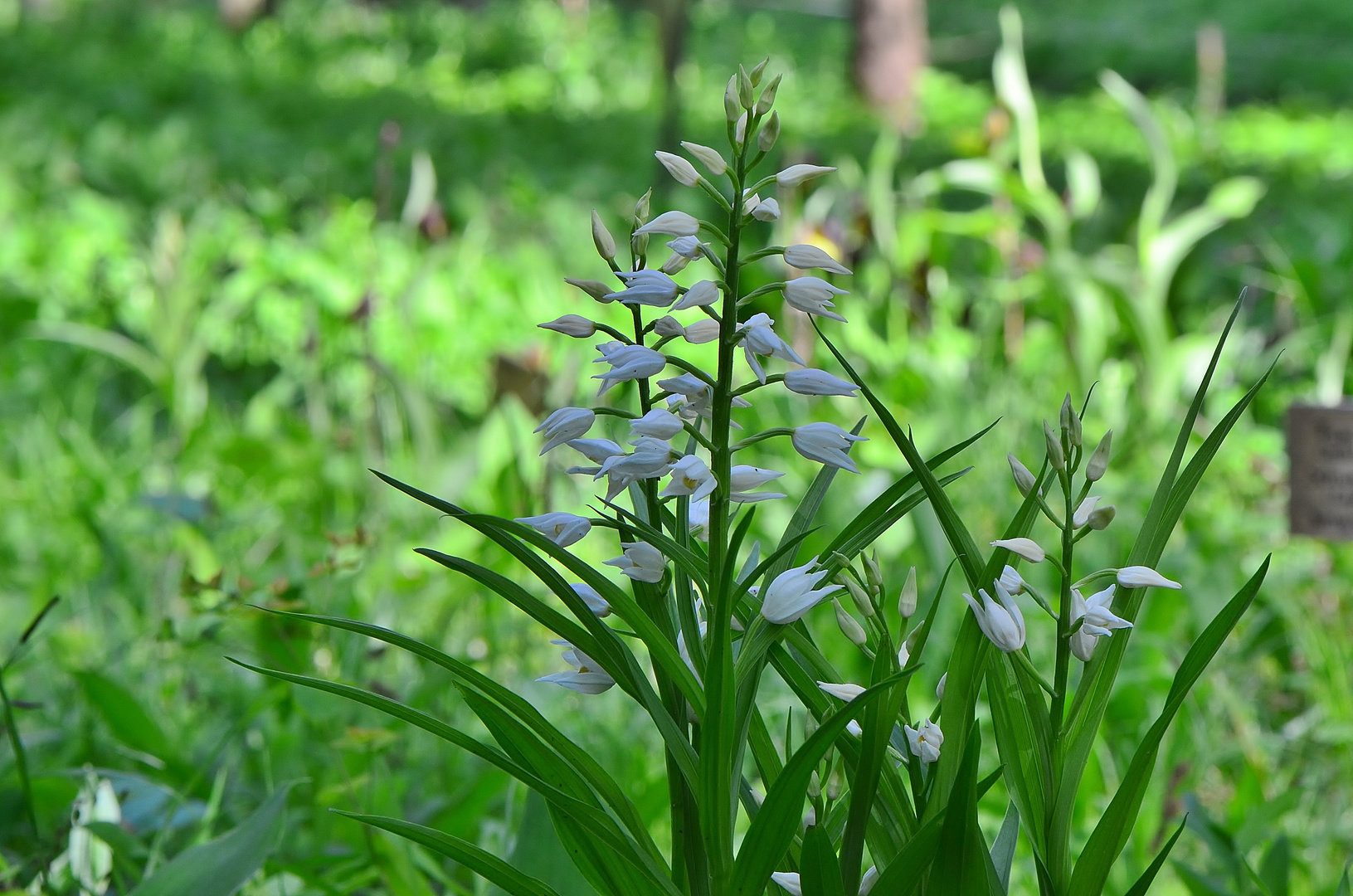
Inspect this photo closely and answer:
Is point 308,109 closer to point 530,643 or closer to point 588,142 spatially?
point 588,142

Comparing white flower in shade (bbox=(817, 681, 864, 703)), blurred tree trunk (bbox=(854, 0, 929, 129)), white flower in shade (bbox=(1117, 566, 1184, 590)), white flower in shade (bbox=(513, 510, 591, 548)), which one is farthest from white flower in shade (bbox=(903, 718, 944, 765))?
blurred tree trunk (bbox=(854, 0, 929, 129))

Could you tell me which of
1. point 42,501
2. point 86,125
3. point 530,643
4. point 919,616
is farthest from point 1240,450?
point 86,125

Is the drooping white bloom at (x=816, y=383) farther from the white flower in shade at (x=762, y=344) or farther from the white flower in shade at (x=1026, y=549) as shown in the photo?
the white flower in shade at (x=1026, y=549)

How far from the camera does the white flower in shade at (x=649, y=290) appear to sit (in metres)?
0.73

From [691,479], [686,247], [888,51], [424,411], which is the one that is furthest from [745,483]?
[888,51]

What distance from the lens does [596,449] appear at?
2.48 ft

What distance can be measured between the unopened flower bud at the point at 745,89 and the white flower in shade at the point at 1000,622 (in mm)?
326

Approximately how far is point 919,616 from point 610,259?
1.45 meters

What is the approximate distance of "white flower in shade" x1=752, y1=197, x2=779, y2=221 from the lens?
0.72 metres

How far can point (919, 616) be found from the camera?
6.82 feet

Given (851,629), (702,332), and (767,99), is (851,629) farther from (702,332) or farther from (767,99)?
(767,99)

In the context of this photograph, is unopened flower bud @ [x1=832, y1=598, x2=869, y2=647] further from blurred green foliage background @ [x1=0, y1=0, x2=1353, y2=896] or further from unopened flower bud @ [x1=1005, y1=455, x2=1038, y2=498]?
blurred green foliage background @ [x1=0, y1=0, x2=1353, y2=896]

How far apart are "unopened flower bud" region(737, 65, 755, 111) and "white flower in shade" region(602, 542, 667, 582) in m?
0.28

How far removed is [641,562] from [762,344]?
157 mm
